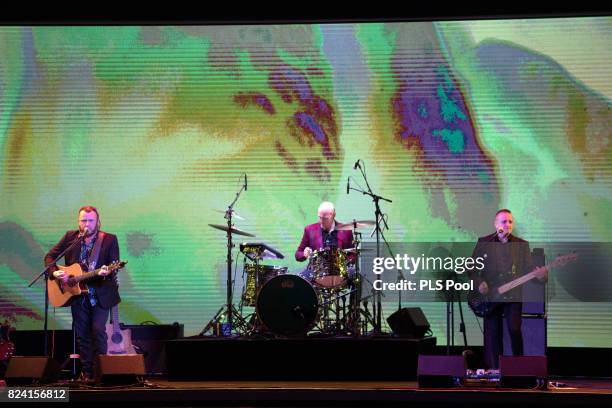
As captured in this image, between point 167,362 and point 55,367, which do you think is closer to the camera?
point 55,367

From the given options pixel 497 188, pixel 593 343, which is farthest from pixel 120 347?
pixel 593 343

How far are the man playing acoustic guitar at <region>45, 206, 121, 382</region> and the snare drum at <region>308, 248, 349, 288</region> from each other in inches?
71.7

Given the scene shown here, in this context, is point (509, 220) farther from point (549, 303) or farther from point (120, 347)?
point (120, 347)

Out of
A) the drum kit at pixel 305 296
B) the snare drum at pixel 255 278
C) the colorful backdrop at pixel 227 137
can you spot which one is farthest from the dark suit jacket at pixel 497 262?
the snare drum at pixel 255 278

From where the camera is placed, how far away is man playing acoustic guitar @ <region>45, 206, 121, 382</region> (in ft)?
26.1

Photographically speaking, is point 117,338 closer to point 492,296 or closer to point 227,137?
point 227,137

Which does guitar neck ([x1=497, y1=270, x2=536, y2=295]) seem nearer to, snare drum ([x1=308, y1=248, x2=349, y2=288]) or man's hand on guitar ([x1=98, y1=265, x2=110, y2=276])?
snare drum ([x1=308, y1=248, x2=349, y2=288])

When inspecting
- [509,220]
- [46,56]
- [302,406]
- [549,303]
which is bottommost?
[302,406]

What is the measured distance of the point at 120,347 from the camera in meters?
8.58

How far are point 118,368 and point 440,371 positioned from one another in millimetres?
2561

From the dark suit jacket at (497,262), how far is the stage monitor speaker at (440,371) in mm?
1000

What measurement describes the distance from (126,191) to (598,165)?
483 cm

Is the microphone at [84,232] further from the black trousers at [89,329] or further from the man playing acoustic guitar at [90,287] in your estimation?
the black trousers at [89,329]

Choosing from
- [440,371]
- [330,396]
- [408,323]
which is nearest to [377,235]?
[408,323]
